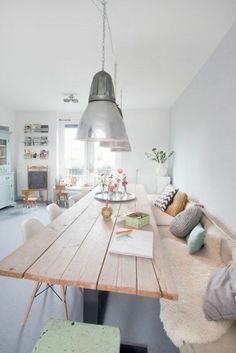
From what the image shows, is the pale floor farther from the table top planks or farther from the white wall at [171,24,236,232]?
the white wall at [171,24,236,232]

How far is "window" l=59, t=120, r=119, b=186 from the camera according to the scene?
17.9ft

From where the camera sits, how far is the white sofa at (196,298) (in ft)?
3.36

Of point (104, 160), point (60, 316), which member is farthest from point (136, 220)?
point (104, 160)

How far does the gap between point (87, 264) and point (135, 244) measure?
349 mm

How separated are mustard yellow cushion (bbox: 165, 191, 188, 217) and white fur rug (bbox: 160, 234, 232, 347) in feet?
2.74

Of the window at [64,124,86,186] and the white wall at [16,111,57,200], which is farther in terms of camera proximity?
the window at [64,124,86,186]

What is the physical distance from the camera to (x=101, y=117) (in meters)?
1.50

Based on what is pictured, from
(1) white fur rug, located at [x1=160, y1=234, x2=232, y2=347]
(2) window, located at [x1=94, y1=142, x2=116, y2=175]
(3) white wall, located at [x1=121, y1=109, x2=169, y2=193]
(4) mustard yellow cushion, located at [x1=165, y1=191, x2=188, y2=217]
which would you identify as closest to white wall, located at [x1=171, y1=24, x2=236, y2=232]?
(4) mustard yellow cushion, located at [x1=165, y1=191, x2=188, y2=217]

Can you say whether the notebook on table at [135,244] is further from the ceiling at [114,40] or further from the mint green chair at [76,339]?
the ceiling at [114,40]

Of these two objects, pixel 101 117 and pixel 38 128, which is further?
pixel 38 128

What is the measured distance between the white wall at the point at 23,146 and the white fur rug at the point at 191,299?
4210 mm

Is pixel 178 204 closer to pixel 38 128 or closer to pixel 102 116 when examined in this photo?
pixel 102 116

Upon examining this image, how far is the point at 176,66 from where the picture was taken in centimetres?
262

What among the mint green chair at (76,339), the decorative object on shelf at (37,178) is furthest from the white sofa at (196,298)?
the decorative object on shelf at (37,178)
